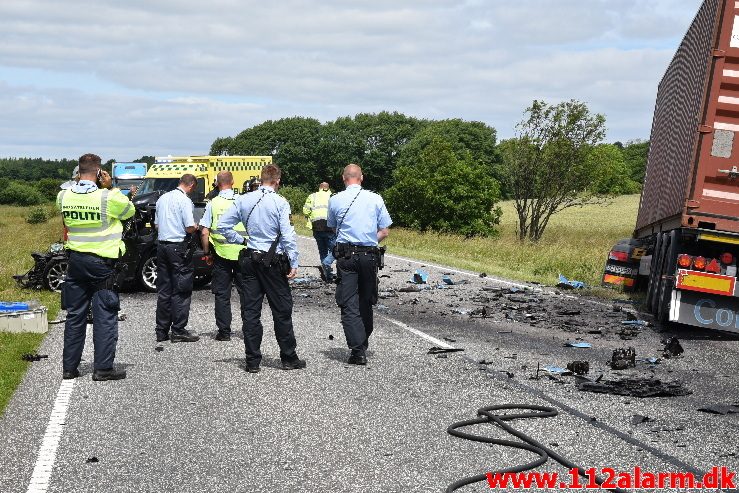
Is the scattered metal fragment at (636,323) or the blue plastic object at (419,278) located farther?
the blue plastic object at (419,278)

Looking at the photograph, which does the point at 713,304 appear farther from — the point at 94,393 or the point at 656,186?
the point at 94,393

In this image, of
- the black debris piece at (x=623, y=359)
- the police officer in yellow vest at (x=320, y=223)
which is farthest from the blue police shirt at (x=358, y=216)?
the police officer in yellow vest at (x=320, y=223)

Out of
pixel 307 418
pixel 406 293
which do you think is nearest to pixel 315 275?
pixel 406 293

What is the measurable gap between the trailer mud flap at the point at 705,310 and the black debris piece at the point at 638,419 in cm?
456

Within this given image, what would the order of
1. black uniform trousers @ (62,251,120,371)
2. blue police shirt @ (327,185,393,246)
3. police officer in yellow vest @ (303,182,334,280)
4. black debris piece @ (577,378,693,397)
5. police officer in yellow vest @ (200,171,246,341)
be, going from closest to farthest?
black debris piece @ (577,378,693,397)
black uniform trousers @ (62,251,120,371)
blue police shirt @ (327,185,393,246)
police officer in yellow vest @ (200,171,246,341)
police officer in yellow vest @ (303,182,334,280)

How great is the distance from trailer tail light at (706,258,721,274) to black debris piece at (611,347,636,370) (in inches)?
89.3

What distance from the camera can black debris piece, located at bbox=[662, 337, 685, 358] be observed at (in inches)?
381

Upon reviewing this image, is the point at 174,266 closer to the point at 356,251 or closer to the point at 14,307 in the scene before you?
the point at 14,307

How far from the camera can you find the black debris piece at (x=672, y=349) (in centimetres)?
969

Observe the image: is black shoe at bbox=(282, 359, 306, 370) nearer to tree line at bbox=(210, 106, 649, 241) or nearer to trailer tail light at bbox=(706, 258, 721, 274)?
trailer tail light at bbox=(706, 258, 721, 274)

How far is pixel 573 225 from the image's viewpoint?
208ft

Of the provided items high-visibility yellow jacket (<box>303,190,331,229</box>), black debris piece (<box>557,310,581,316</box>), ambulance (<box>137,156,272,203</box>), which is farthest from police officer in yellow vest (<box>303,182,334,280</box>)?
ambulance (<box>137,156,272,203</box>)

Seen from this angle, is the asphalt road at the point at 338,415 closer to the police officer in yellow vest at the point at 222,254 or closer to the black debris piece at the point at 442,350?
the black debris piece at the point at 442,350

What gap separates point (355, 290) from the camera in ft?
28.9
